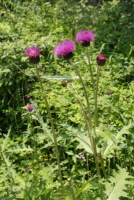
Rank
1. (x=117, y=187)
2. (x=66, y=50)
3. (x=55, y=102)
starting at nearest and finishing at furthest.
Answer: (x=66, y=50)
(x=117, y=187)
(x=55, y=102)

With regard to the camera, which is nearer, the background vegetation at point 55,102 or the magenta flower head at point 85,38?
the magenta flower head at point 85,38

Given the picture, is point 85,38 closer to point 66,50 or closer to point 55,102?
point 66,50

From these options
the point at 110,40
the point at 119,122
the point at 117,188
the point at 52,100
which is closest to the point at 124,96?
the point at 119,122

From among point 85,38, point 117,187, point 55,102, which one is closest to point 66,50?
point 85,38

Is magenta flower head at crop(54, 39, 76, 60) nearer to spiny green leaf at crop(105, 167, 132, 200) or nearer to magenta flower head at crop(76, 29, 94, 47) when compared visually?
magenta flower head at crop(76, 29, 94, 47)

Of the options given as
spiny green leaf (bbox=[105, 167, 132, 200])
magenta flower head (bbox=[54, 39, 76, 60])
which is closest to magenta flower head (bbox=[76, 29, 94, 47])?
magenta flower head (bbox=[54, 39, 76, 60])

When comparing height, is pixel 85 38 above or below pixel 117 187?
above

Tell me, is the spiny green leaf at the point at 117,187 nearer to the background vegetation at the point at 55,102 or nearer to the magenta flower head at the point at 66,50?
the background vegetation at the point at 55,102

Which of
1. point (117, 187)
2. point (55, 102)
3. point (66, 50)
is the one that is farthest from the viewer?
point (55, 102)

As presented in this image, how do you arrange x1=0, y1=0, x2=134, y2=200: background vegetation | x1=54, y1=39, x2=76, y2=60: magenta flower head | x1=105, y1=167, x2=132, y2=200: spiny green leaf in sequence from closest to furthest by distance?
x1=54, y1=39, x2=76, y2=60: magenta flower head → x1=105, y1=167, x2=132, y2=200: spiny green leaf → x1=0, y1=0, x2=134, y2=200: background vegetation

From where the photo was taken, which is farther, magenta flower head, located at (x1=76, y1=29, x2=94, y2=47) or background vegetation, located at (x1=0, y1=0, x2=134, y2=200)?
background vegetation, located at (x1=0, y1=0, x2=134, y2=200)

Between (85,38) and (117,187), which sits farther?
(117,187)

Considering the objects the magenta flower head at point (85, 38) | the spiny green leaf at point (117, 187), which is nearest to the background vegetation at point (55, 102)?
the spiny green leaf at point (117, 187)

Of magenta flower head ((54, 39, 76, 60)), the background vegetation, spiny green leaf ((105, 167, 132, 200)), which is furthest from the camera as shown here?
the background vegetation
